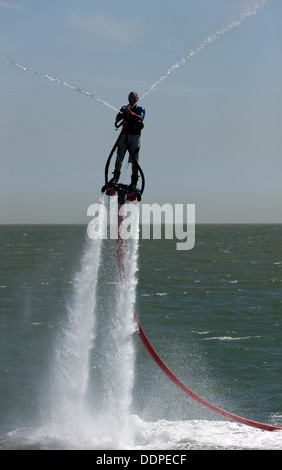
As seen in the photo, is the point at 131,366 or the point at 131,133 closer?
the point at 131,133

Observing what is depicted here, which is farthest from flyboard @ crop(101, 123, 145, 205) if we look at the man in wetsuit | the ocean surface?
the ocean surface

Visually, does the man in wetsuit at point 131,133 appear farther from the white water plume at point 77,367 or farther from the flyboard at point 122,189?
the white water plume at point 77,367

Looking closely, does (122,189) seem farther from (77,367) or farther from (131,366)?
(77,367)

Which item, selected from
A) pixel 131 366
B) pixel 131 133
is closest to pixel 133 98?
pixel 131 133

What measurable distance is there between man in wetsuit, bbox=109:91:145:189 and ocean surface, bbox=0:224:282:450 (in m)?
5.07

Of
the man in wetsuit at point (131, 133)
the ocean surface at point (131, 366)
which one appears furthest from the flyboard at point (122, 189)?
the ocean surface at point (131, 366)

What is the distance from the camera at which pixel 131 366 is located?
3478cm

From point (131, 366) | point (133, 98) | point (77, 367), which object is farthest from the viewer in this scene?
point (77, 367)

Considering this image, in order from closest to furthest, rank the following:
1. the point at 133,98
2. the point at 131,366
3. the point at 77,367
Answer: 1. the point at 133,98
2. the point at 131,366
3. the point at 77,367

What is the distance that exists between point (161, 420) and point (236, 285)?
47.7 metres

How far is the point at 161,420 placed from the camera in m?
37.1

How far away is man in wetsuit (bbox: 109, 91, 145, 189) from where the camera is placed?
1056 inches

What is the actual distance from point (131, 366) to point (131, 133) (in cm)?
1233

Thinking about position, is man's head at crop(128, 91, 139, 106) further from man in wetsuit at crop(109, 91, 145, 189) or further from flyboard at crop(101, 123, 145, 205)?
flyboard at crop(101, 123, 145, 205)
